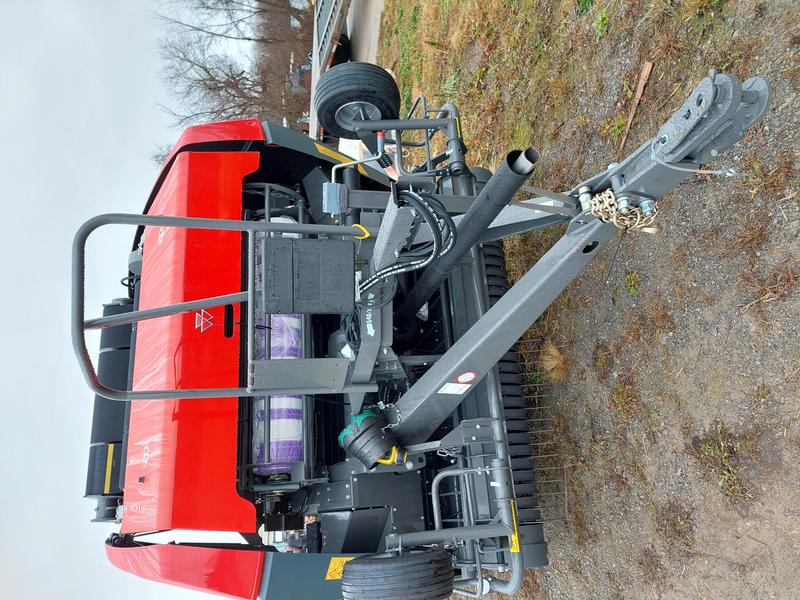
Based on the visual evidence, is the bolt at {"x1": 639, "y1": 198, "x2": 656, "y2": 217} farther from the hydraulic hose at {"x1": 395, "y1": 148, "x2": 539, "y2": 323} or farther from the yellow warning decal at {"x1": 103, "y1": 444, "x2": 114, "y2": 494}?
the yellow warning decal at {"x1": 103, "y1": 444, "x2": 114, "y2": 494}

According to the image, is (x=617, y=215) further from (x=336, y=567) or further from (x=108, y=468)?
(x=108, y=468)

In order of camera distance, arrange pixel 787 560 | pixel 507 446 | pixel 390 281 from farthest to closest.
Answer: pixel 507 446 < pixel 390 281 < pixel 787 560

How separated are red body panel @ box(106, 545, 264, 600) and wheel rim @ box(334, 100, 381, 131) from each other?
2.15 metres

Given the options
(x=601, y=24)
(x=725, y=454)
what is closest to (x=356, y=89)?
(x=601, y=24)

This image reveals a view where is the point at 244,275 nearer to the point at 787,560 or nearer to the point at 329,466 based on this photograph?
the point at 329,466

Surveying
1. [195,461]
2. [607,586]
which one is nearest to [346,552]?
[195,461]

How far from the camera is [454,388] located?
2691 mm

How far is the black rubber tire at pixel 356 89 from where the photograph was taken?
2836 mm

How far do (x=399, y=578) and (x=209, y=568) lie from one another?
874 mm

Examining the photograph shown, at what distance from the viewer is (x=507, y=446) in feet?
9.32

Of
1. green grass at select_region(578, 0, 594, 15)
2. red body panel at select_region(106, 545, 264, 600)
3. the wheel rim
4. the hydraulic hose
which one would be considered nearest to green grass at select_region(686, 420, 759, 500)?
the hydraulic hose

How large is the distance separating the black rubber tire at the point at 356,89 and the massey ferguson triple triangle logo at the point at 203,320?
119 centimetres

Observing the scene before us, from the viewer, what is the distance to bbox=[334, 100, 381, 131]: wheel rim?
291cm

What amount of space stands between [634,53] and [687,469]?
7.26ft
